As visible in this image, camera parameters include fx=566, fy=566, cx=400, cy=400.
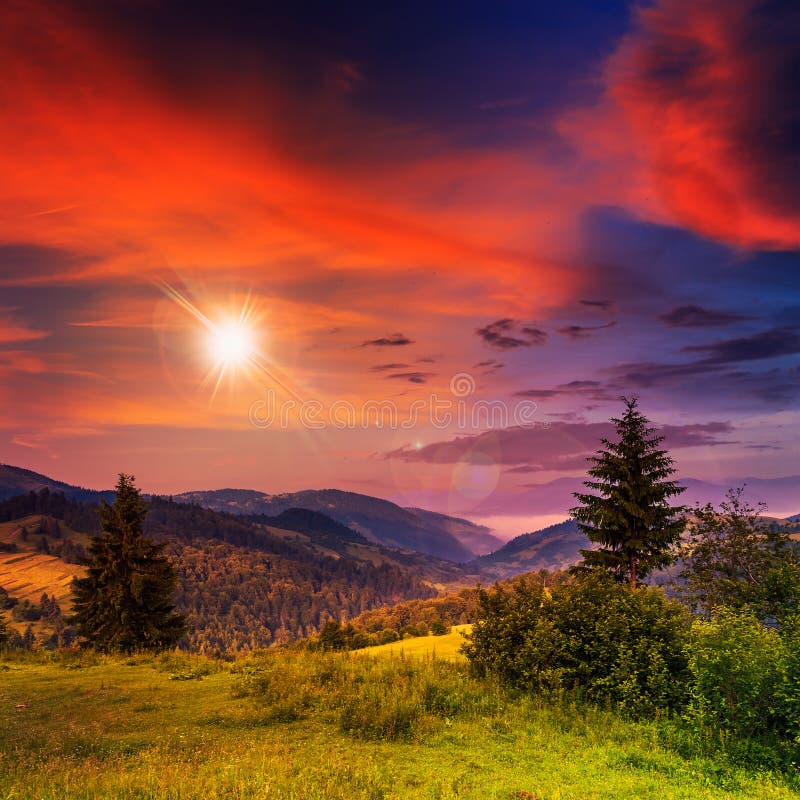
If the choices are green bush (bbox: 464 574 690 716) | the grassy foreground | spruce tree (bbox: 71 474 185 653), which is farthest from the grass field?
spruce tree (bbox: 71 474 185 653)

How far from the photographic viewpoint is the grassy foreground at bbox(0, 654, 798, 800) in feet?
32.3

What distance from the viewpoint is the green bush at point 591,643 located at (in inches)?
608

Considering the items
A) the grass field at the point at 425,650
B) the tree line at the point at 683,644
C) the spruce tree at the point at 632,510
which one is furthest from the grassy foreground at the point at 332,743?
the spruce tree at the point at 632,510

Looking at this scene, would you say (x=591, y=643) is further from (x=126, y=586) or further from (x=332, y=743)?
(x=126, y=586)

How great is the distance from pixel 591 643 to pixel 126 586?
3822 centimetres

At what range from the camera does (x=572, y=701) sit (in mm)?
15695

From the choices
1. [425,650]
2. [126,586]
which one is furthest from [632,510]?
[126,586]

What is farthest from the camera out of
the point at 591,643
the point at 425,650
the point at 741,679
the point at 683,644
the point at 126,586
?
the point at 126,586

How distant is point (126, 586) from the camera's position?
142 feet

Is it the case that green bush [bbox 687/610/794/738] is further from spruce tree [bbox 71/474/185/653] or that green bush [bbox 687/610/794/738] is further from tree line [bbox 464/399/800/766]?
spruce tree [bbox 71/474/185/653]

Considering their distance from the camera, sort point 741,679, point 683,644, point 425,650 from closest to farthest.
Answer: point 741,679
point 683,644
point 425,650

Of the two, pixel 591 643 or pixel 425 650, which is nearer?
pixel 591 643

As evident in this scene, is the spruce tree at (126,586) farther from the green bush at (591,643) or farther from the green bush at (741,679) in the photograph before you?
the green bush at (741,679)

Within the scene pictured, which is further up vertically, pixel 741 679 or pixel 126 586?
pixel 741 679
